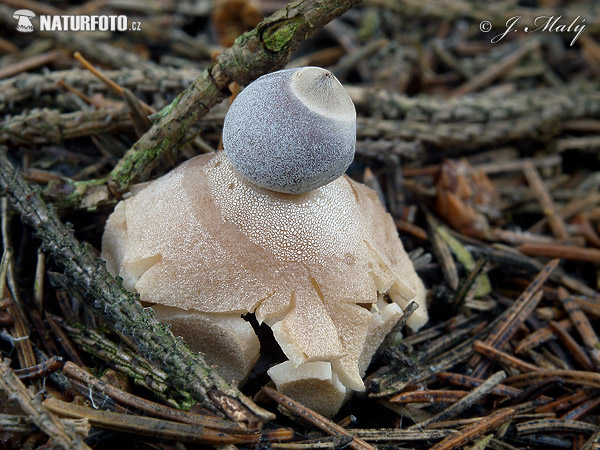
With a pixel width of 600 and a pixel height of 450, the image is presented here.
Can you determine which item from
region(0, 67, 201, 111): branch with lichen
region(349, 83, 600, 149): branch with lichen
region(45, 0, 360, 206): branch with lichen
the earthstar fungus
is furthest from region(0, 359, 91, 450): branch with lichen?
region(349, 83, 600, 149): branch with lichen

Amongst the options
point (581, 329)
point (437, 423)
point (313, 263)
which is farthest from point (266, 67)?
point (581, 329)

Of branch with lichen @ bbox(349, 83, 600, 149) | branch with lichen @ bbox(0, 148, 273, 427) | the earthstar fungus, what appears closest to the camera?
branch with lichen @ bbox(0, 148, 273, 427)

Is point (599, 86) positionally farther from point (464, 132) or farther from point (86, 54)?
point (86, 54)

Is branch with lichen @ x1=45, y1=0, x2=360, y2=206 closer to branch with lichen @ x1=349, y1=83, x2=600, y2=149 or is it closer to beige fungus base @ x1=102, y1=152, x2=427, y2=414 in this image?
beige fungus base @ x1=102, y1=152, x2=427, y2=414

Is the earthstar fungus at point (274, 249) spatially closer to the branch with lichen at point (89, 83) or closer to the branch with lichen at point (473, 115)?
the branch with lichen at point (89, 83)

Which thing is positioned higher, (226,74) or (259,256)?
(226,74)

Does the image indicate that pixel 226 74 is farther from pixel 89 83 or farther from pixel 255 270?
pixel 89 83

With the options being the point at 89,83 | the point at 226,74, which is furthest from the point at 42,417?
the point at 89,83
